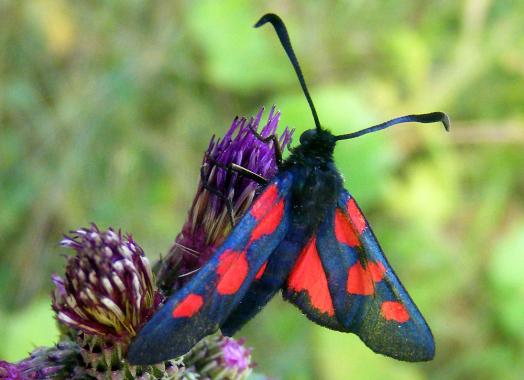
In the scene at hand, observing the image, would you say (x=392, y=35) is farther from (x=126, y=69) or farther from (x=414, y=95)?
(x=126, y=69)

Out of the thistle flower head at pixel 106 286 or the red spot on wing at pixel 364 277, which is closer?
the thistle flower head at pixel 106 286

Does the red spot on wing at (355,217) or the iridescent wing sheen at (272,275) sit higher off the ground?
the red spot on wing at (355,217)

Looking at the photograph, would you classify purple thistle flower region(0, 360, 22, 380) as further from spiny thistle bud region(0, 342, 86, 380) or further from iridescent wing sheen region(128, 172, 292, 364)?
iridescent wing sheen region(128, 172, 292, 364)

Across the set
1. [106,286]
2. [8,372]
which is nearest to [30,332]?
[8,372]

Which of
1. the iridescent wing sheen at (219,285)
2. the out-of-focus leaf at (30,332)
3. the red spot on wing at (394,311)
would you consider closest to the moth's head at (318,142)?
the iridescent wing sheen at (219,285)

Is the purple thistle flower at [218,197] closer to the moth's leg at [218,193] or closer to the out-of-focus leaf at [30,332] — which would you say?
the moth's leg at [218,193]

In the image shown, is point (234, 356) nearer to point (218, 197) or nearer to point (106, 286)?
point (218, 197)
